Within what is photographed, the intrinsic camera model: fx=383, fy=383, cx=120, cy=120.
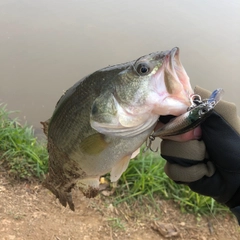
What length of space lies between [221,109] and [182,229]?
186cm

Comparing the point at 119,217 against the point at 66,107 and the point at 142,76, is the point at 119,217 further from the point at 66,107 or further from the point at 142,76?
the point at 142,76

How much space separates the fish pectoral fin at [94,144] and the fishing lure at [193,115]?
0.90 ft

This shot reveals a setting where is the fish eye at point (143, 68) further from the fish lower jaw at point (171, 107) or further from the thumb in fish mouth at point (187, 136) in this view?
the thumb in fish mouth at point (187, 136)

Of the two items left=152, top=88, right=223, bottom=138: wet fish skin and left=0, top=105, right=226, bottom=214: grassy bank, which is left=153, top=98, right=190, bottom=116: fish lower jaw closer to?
left=152, top=88, right=223, bottom=138: wet fish skin

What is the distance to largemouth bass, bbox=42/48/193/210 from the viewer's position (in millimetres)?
1661

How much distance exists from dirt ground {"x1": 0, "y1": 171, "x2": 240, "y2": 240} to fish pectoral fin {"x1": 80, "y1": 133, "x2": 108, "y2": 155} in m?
1.67

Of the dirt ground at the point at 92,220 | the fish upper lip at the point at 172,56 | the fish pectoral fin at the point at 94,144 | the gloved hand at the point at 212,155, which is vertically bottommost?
the dirt ground at the point at 92,220

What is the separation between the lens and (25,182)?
362 cm

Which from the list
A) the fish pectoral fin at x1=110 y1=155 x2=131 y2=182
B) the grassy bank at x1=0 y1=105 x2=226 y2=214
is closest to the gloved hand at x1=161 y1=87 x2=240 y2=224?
the fish pectoral fin at x1=110 y1=155 x2=131 y2=182

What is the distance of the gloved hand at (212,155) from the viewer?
198 cm

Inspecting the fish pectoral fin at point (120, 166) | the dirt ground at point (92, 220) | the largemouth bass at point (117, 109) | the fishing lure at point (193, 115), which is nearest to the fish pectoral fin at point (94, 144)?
the largemouth bass at point (117, 109)

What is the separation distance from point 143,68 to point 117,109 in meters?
0.22

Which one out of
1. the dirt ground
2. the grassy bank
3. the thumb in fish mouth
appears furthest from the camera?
the grassy bank

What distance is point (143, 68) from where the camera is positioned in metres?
1.69
